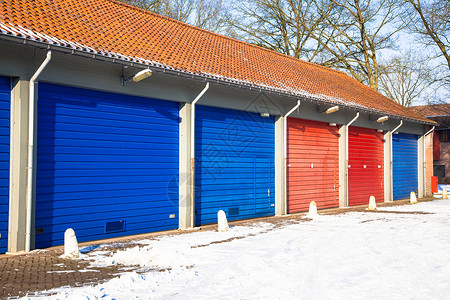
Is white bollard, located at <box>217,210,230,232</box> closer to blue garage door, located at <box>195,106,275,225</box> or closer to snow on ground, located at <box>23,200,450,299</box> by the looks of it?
snow on ground, located at <box>23,200,450,299</box>

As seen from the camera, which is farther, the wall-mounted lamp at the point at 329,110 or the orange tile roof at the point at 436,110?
the orange tile roof at the point at 436,110

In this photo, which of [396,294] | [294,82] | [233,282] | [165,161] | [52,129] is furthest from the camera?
[294,82]

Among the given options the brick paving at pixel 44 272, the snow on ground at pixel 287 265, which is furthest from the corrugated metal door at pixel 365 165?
the brick paving at pixel 44 272

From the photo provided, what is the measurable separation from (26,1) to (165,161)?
473cm

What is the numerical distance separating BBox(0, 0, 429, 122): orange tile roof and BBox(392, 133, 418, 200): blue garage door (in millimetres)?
2664

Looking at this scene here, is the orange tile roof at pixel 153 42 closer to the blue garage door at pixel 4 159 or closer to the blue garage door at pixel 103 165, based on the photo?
the blue garage door at pixel 103 165

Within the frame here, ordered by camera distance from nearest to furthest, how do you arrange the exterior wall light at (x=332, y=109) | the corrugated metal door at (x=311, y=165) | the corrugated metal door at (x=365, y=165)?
the corrugated metal door at (x=311, y=165) → the exterior wall light at (x=332, y=109) → the corrugated metal door at (x=365, y=165)

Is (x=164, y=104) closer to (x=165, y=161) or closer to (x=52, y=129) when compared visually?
(x=165, y=161)

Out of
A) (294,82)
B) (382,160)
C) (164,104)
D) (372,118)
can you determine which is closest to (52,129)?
(164,104)

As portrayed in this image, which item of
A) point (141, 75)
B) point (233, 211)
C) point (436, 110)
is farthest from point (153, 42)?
point (436, 110)

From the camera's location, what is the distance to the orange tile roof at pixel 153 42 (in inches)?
344

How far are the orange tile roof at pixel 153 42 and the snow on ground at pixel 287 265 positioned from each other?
404 cm

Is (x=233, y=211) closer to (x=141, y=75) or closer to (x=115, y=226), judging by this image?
(x=115, y=226)

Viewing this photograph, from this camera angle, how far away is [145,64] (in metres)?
9.12
